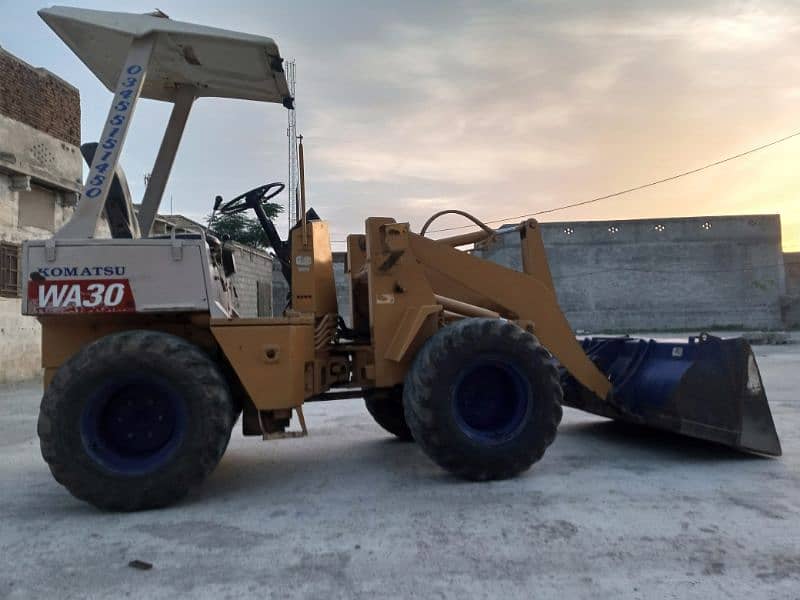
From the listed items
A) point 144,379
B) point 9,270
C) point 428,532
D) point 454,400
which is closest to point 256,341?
point 144,379

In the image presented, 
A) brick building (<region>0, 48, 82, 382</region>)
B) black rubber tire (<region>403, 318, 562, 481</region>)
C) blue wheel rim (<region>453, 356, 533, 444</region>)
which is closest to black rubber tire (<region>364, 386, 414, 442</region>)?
blue wheel rim (<region>453, 356, 533, 444</region>)

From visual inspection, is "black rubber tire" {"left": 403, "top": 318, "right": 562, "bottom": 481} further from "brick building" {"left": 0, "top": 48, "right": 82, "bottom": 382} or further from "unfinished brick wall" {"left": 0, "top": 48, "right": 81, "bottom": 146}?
"unfinished brick wall" {"left": 0, "top": 48, "right": 81, "bottom": 146}

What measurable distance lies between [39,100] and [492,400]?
44.5 ft

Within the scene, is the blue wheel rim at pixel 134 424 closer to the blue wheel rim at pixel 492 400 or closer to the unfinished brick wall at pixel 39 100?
the blue wheel rim at pixel 492 400

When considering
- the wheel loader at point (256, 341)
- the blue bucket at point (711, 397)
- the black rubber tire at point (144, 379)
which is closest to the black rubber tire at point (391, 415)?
the wheel loader at point (256, 341)

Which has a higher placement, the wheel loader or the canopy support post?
the canopy support post

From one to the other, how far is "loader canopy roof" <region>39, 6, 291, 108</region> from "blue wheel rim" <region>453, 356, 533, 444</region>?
289cm

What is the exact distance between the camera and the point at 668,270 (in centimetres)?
2933

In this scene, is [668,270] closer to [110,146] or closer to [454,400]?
[454,400]

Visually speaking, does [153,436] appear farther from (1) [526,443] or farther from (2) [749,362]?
(2) [749,362]

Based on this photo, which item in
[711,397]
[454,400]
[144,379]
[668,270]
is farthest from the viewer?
[668,270]

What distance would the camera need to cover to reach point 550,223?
29578 millimetres

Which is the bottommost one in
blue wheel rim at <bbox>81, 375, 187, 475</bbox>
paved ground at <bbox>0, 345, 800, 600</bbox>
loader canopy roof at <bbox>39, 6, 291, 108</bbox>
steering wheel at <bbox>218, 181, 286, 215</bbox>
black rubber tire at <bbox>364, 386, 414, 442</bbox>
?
paved ground at <bbox>0, 345, 800, 600</bbox>

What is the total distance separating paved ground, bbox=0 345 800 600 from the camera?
317 cm
